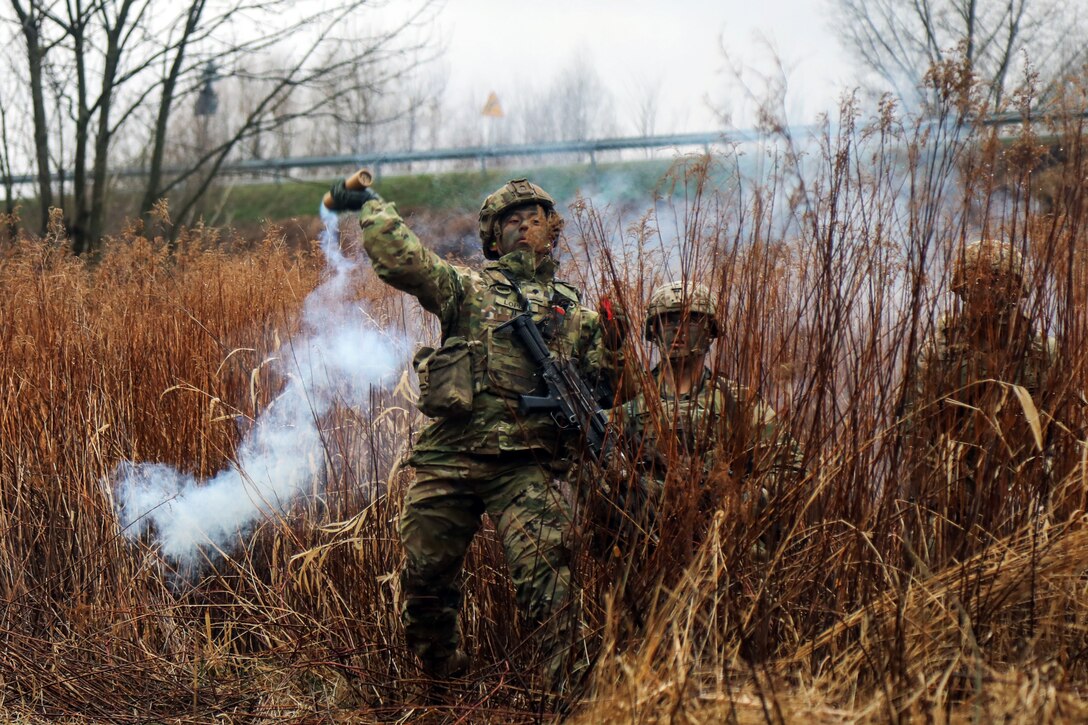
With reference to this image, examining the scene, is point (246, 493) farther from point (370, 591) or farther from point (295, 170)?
point (295, 170)

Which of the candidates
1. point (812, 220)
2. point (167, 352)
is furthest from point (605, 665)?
point (167, 352)

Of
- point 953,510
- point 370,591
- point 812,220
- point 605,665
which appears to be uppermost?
point 812,220

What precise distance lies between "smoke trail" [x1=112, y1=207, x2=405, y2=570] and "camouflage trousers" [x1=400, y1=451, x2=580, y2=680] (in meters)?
0.99

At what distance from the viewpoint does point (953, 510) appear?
2.80m

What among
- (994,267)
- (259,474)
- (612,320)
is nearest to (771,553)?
(612,320)

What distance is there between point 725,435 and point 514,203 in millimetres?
1328

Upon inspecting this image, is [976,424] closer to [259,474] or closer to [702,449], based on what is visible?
[702,449]

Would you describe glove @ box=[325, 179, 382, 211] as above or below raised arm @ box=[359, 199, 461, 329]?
above

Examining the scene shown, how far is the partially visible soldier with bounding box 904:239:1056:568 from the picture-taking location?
274 cm

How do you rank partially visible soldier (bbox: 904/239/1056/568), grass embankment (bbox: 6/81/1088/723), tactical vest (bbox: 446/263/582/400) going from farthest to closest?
tactical vest (bbox: 446/263/582/400) → partially visible soldier (bbox: 904/239/1056/568) → grass embankment (bbox: 6/81/1088/723)

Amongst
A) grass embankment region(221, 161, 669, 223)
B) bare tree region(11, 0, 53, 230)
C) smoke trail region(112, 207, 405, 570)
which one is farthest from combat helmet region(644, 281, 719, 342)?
bare tree region(11, 0, 53, 230)

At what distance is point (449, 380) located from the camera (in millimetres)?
3430

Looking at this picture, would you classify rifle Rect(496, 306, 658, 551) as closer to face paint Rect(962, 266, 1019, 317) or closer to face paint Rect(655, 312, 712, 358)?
face paint Rect(655, 312, 712, 358)

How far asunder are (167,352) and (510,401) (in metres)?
2.12
